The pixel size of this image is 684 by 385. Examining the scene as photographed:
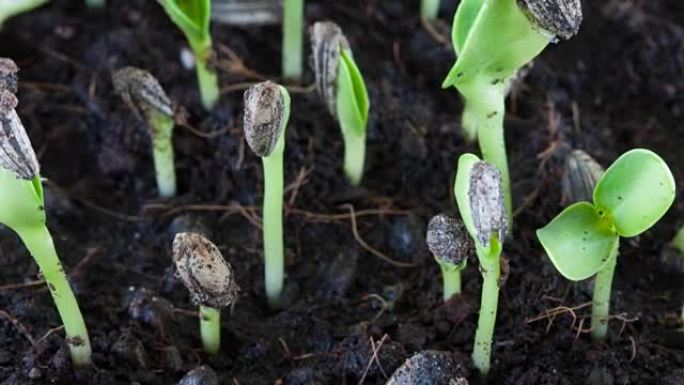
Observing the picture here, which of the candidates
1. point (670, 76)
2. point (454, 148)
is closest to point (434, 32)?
point (454, 148)

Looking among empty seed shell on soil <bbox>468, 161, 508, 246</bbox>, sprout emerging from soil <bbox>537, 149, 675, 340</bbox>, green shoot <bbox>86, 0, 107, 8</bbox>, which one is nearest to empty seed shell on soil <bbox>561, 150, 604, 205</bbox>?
sprout emerging from soil <bbox>537, 149, 675, 340</bbox>

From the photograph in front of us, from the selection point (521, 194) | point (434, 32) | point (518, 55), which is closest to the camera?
point (518, 55)

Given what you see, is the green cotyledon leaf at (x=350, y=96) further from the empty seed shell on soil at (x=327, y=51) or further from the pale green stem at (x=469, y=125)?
the pale green stem at (x=469, y=125)

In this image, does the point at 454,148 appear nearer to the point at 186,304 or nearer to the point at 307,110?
the point at 307,110

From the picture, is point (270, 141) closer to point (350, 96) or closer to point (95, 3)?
point (350, 96)

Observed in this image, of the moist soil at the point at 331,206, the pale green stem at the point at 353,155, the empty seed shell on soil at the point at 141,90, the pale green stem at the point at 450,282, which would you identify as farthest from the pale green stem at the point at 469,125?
the empty seed shell on soil at the point at 141,90
